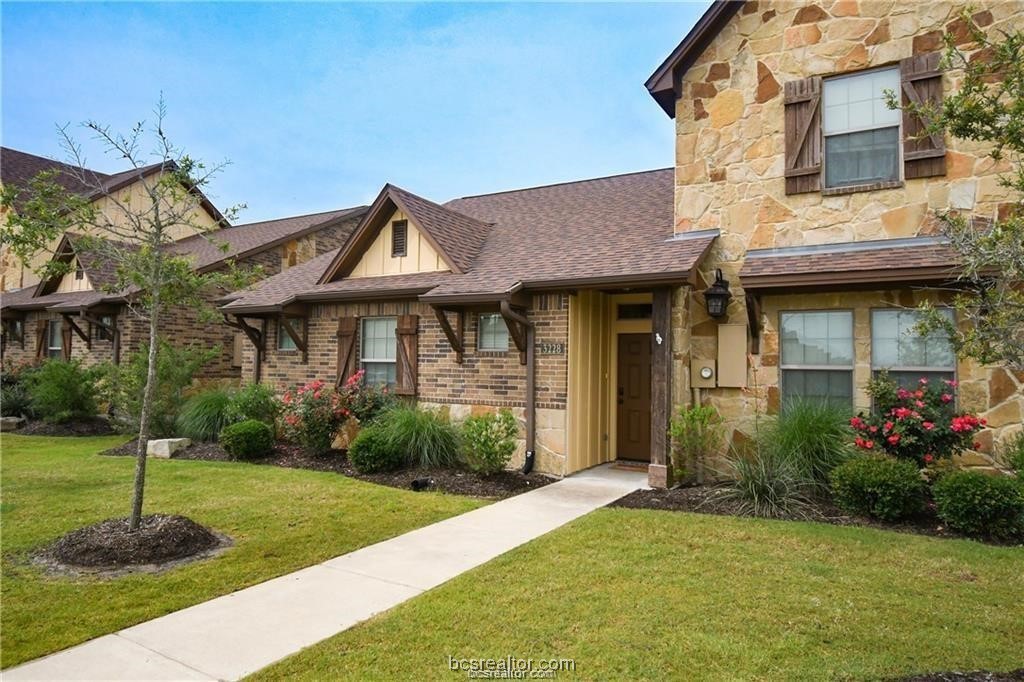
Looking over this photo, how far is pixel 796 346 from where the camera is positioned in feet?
27.1

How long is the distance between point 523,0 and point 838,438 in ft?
29.8

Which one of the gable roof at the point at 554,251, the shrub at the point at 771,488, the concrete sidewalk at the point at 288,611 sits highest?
the gable roof at the point at 554,251

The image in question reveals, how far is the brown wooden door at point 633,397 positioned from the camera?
33.3 ft

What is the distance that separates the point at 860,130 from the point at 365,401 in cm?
873

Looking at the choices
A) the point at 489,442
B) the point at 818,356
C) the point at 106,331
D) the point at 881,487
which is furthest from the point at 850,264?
the point at 106,331

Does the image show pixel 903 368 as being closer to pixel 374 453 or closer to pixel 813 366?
pixel 813 366

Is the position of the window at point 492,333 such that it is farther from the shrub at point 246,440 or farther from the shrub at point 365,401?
the shrub at point 246,440

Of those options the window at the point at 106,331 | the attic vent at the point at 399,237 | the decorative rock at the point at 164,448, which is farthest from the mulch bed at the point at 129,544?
the window at the point at 106,331

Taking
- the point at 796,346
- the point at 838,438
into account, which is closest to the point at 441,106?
the point at 796,346

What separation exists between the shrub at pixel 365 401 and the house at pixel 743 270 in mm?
443

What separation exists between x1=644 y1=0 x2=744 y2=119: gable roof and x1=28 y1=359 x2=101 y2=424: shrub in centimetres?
1370

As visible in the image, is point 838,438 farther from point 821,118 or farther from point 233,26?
point 233,26

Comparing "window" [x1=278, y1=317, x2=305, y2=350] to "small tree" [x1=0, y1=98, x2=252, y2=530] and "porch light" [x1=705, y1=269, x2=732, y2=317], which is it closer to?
"small tree" [x1=0, y1=98, x2=252, y2=530]

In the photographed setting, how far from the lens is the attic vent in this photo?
11867 mm
